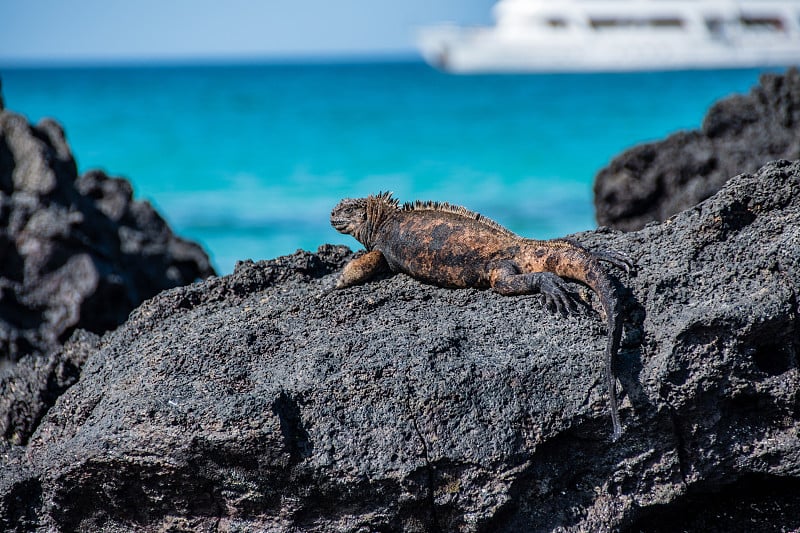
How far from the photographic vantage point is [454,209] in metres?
4.33

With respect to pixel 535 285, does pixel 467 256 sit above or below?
above

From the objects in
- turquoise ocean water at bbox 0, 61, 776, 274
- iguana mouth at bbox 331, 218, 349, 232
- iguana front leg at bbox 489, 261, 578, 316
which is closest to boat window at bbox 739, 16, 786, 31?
turquoise ocean water at bbox 0, 61, 776, 274

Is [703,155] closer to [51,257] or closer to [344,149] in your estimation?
[51,257]

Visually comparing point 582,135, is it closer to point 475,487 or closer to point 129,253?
point 129,253

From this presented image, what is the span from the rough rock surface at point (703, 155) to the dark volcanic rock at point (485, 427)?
3.42 m

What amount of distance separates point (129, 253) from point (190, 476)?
4465 mm

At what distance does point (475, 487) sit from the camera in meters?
3.18

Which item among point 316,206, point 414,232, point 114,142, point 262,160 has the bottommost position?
point 414,232

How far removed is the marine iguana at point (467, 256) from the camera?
140 inches

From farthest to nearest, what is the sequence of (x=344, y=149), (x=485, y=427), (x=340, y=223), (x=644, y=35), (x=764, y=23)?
1. (x=764, y=23)
2. (x=644, y=35)
3. (x=344, y=149)
4. (x=340, y=223)
5. (x=485, y=427)

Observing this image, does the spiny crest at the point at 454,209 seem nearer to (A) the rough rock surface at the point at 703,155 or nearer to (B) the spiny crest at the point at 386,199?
(B) the spiny crest at the point at 386,199

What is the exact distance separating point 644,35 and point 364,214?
5967cm

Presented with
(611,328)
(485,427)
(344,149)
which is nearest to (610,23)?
(344,149)

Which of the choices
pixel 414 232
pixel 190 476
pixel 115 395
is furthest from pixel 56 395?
pixel 414 232
